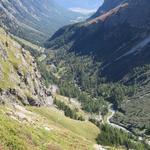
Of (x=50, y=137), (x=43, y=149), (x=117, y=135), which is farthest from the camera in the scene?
(x=117, y=135)

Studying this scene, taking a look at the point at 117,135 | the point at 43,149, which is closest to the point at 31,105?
the point at 117,135

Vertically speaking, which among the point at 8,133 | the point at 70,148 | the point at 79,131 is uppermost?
the point at 79,131

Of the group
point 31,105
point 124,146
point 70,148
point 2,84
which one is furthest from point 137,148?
point 70,148

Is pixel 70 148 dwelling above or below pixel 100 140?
below

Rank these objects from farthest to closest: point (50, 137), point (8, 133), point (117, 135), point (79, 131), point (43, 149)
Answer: point (117, 135) < point (79, 131) < point (50, 137) < point (43, 149) < point (8, 133)

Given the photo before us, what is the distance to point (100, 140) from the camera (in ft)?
599

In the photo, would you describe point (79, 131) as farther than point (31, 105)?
No

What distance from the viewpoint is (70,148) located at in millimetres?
82688

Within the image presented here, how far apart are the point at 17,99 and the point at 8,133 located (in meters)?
124

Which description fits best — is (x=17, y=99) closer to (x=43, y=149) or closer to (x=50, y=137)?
(x=50, y=137)

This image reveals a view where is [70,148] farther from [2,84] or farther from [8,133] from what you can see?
[2,84]

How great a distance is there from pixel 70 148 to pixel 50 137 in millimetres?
4794

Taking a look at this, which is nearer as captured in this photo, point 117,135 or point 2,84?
point 2,84

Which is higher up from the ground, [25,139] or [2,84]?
[2,84]
